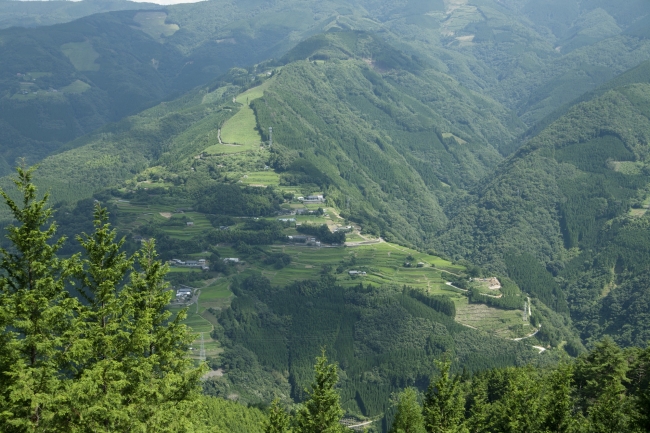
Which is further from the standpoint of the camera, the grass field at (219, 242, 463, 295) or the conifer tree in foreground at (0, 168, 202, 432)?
the grass field at (219, 242, 463, 295)

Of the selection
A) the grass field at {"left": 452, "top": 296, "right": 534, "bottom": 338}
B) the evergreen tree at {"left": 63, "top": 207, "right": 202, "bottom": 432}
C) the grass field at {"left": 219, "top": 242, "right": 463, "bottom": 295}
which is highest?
the evergreen tree at {"left": 63, "top": 207, "right": 202, "bottom": 432}

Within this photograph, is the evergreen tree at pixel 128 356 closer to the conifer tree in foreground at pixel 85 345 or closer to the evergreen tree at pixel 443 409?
the conifer tree in foreground at pixel 85 345

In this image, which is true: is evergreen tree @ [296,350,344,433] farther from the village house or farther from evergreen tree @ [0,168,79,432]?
the village house

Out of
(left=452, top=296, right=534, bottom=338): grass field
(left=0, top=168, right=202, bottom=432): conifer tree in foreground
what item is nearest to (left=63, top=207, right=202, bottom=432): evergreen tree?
(left=0, top=168, right=202, bottom=432): conifer tree in foreground

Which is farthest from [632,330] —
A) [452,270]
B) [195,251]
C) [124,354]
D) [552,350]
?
[124,354]

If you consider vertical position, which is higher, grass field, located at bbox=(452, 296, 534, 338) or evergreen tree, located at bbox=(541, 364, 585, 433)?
evergreen tree, located at bbox=(541, 364, 585, 433)

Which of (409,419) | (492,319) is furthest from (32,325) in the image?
(492,319)

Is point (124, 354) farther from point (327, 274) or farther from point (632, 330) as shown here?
point (632, 330)

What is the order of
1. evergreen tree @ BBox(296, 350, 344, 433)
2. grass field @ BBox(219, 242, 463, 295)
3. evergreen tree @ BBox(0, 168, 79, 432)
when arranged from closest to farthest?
evergreen tree @ BBox(0, 168, 79, 432) < evergreen tree @ BBox(296, 350, 344, 433) < grass field @ BBox(219, 242, 463, 295)
